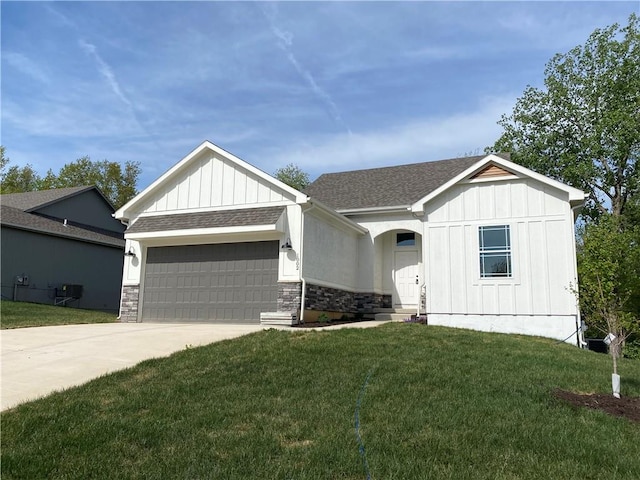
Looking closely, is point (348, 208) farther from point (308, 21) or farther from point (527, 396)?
point (527, 396)

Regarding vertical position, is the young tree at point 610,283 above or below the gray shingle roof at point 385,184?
below

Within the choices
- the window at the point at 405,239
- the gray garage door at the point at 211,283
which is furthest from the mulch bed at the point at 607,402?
the window at the point at 405,239

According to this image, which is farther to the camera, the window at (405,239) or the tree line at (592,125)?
the tree line at (592,125)

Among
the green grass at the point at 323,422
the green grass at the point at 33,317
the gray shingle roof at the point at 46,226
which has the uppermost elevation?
the gray shingle roof at the point at 46,226

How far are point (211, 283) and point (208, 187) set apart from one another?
2.97 metres

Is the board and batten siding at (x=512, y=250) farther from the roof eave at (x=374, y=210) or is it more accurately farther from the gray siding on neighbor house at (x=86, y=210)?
the gray siding on neighbor house at (x=86, y=210)

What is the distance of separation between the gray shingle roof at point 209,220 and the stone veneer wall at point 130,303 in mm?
1877

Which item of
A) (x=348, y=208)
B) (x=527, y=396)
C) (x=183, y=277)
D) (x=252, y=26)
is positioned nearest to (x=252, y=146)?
(x=348, y=208)

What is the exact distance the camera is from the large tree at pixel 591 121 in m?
21.7

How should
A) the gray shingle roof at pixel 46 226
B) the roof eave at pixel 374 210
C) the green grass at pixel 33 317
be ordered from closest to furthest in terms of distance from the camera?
the green grass at pixel 33 317 < the roof eave at pixel 374 210 < the gray shingle roof at pixel 46 226

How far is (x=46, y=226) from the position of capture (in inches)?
853

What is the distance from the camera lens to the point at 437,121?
1766 centimetres

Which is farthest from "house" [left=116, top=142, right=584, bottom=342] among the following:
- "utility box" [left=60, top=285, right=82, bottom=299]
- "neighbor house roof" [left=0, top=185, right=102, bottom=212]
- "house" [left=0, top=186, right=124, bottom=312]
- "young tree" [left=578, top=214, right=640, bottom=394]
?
"neighbor house roof" [left=0, top=185, right=102, bottom=212]

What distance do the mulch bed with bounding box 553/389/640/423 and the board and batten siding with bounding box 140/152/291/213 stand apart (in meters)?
9.46
